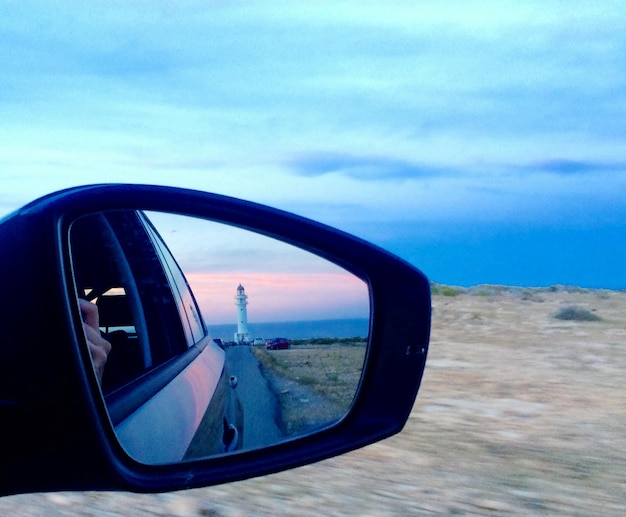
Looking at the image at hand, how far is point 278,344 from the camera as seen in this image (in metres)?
2.25

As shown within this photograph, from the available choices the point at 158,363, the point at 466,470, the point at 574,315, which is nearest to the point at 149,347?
the point at 158,363

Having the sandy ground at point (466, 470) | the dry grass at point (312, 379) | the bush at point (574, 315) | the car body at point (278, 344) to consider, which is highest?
the bush at point (574, 315)

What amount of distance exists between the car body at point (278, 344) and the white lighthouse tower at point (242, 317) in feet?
0.24

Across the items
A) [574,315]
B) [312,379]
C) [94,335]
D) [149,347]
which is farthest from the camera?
[574,315]

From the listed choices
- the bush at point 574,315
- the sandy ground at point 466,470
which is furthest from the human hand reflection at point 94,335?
the bush at point 574,315

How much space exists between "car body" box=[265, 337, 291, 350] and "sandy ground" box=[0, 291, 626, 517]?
2.05 metres

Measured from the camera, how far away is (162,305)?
288cm

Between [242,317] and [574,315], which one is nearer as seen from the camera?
[242,317]

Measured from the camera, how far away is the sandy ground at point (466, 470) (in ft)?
13.6

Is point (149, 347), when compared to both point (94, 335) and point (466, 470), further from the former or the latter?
point (466, 470)

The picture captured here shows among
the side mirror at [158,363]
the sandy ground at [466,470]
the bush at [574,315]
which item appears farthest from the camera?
the bush at [574,315]

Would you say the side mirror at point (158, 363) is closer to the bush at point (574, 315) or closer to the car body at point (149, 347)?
the car body at point (149, 347)

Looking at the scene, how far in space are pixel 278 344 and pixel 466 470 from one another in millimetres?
2933

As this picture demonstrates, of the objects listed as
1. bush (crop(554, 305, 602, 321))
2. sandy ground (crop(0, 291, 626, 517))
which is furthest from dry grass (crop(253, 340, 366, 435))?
bush (crop(554, 305, 602, 321))
